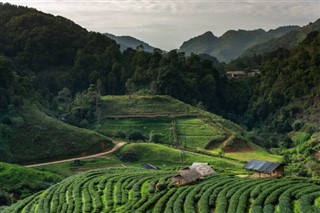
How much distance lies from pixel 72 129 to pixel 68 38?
52.6 metres

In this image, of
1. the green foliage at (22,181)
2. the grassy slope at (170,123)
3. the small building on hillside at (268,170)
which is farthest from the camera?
the grassy slope at (170,123)

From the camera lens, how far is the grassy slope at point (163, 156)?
73375 mm

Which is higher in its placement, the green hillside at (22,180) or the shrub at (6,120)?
the shrub at (6,120)

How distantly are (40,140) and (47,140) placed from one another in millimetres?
1062

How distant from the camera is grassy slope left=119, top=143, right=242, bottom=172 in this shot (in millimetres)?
73375

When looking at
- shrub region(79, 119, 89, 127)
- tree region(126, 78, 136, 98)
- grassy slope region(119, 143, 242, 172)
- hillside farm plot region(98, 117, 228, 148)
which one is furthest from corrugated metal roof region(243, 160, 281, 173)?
tree region(126, 78, 136, 98)

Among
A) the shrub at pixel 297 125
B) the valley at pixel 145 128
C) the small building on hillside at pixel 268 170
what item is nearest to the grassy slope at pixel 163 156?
the valley at pixel 145 128

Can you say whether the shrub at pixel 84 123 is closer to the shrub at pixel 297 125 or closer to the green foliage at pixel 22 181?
the green foliage at pixel 22 181

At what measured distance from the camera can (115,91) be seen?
397 ft

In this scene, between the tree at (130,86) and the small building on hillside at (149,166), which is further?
the tree at (130,86)

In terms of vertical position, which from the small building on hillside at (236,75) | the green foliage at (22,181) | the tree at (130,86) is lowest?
the green foliage at (22,181)

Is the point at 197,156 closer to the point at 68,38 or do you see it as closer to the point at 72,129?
the point at 72,129

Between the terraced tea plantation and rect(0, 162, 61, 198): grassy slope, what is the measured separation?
1038cm

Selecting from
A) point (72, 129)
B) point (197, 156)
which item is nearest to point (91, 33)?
point (72, 129)
